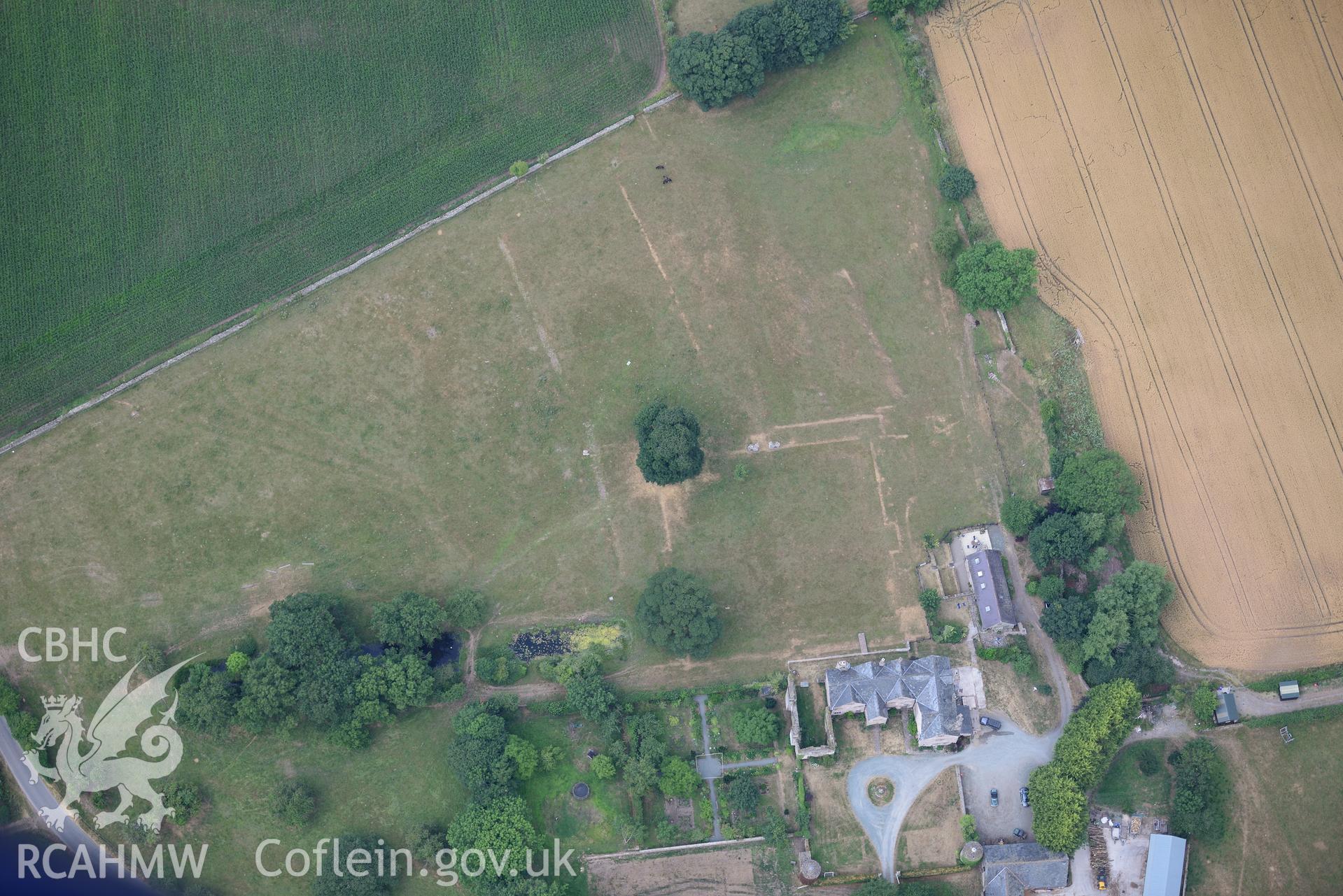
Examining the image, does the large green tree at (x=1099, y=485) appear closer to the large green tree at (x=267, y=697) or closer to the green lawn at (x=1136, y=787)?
the green lawn at (x=1136, y=787)

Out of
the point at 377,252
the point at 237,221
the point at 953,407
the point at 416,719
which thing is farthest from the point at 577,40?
the point at 416,719

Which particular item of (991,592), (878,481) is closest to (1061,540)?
(991,592)

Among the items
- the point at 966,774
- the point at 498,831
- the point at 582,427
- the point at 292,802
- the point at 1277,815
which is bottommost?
the point at 1277,815

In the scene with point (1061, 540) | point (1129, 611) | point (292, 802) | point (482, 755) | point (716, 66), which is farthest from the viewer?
point (716, 66)

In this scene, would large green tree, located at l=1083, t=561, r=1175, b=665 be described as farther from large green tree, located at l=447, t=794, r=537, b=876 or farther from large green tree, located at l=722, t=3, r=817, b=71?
large green tree, located at l=722, t=3, r=817, b=71


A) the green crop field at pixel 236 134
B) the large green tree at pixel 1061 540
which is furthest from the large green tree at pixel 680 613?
the green crop field at pixel 236 134

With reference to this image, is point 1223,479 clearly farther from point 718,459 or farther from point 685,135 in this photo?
point 685,135

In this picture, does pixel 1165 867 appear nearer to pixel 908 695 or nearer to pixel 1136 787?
pixel 1136 787
